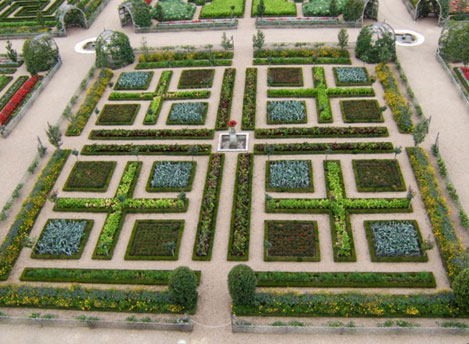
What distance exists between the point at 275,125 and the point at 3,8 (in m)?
56.4

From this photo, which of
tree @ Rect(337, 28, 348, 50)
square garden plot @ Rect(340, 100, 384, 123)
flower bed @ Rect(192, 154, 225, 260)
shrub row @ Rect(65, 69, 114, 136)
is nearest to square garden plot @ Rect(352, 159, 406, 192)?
square garden plot @ Rect(340, 100, 384, 123)

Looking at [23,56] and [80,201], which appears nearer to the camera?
[80,201]

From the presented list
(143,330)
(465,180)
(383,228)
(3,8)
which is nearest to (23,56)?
(3,8)

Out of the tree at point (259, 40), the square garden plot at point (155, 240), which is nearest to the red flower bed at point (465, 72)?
the tree at point (259, 40)

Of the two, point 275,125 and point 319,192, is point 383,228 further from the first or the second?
point 275,125

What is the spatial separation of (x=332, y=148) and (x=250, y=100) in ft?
37.5

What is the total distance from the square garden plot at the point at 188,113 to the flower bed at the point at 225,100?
1.73m

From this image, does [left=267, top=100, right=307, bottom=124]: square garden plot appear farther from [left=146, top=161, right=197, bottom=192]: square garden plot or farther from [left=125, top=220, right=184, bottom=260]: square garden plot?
[left=125, top=220, right=184, bottom=260]: square garden plot

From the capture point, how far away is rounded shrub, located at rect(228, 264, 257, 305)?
26.6m

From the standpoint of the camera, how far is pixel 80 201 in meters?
36.1

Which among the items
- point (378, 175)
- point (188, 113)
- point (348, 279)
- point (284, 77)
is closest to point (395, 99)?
point (378, 175)

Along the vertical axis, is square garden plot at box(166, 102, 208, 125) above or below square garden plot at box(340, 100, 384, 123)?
below

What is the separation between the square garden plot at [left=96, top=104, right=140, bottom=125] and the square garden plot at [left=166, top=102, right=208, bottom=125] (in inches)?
164

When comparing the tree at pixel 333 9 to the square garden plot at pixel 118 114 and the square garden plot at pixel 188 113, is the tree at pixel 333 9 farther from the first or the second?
the square garden plot at pixel 118 114
